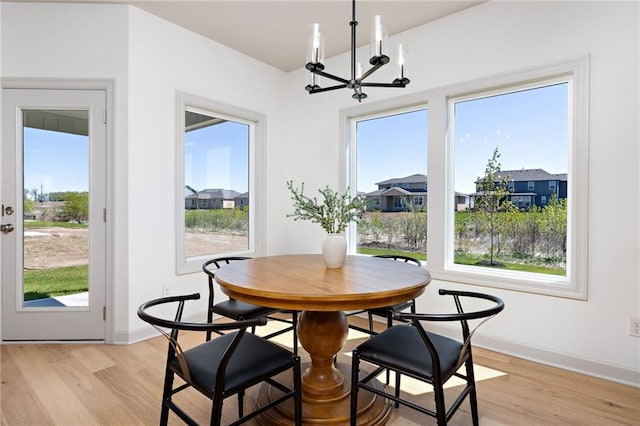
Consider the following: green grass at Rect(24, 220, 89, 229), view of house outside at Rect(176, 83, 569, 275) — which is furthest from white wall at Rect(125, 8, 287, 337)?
green grass at Rect(24, 220, 89, 229)

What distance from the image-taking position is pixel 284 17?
10.2 feet

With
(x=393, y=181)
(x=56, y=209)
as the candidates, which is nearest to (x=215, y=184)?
(x=56, y=209)

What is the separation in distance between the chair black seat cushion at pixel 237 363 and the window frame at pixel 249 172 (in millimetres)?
1816

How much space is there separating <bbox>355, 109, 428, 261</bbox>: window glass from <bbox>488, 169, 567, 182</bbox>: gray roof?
2.37ft

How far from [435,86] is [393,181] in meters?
0.98

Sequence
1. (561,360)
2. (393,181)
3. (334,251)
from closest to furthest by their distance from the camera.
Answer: (334,251) < (561,360) < (393,181)

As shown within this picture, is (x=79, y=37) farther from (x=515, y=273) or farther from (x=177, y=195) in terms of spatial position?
(x=515, y=273)

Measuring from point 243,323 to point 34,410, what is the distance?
159 centimetres

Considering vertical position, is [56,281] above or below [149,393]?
above

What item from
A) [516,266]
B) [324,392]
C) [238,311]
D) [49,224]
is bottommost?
[324,392]

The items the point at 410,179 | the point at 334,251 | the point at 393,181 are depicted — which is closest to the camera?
the point at 334,251

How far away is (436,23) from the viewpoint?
309cm

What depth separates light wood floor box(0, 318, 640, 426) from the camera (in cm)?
189

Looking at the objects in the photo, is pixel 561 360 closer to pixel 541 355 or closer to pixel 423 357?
pixel 541 355
